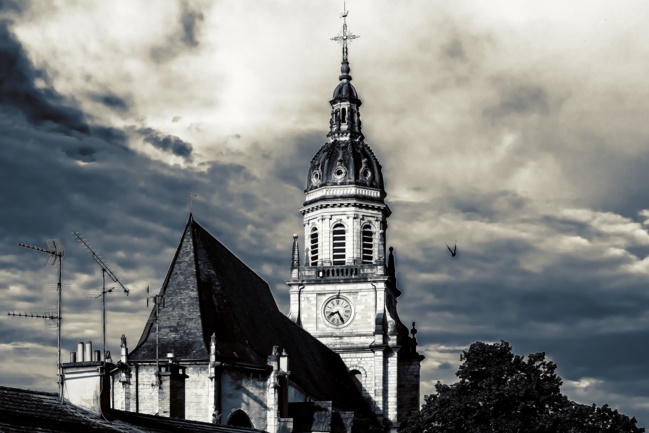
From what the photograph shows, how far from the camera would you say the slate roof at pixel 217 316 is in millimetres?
57438

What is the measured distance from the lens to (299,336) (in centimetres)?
7562

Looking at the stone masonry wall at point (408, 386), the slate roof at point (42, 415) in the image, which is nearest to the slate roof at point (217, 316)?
the stone masonry wall at point (408, 386)

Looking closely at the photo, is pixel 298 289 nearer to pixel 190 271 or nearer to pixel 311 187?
pixel 311 187

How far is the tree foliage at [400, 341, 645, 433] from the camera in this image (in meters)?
53.3

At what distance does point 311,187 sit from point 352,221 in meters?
3.68

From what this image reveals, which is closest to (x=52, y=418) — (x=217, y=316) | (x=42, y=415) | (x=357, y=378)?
(x=42, y=415)

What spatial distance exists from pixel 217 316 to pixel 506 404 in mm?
13251

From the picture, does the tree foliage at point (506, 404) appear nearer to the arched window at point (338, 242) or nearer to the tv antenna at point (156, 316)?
the tv antenna at point (156, 316)

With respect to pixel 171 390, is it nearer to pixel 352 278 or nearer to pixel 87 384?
pixel 87 384

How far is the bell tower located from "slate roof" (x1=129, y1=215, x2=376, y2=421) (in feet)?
42.1

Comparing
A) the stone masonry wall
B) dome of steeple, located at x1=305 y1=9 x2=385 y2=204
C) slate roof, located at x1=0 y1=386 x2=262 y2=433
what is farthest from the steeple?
slate roof, located at x1=0 y1=386 x2=262 y2=433

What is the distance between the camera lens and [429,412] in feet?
185

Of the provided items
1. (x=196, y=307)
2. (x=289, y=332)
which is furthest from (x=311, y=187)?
(x=196, y=307)

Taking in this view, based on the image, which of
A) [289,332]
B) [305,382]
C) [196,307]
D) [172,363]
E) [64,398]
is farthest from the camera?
[289,332]
